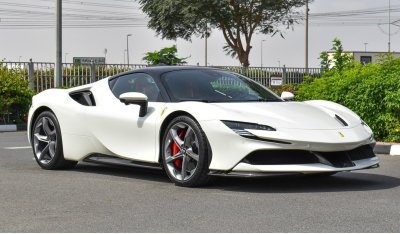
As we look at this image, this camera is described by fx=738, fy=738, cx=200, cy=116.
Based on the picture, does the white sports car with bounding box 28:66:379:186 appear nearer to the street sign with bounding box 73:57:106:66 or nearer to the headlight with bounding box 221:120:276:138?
the headlight with bounding box 221:120:276:138

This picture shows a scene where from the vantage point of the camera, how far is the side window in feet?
26.3

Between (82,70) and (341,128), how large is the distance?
1873cm

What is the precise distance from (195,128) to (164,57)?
883 inches

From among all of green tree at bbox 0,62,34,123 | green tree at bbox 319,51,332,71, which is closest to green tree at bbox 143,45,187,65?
green tree at bbox 0,62,34,123

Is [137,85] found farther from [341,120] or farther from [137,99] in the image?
[341,120]

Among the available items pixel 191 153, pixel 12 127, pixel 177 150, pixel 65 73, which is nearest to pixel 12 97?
pixel 12 127

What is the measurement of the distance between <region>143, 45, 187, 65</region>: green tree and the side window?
781 inches

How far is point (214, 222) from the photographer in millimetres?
5445

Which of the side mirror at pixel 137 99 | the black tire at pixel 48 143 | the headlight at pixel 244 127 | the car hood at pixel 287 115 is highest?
the side mirror at pixel 137 99

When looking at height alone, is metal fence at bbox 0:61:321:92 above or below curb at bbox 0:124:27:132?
above

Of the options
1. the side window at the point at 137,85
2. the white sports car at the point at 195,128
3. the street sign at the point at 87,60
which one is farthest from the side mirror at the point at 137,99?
the street sign at the point at 87,60

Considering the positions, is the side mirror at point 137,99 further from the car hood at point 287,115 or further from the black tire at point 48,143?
the black tire at point 48,143

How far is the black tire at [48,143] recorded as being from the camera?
8930 millimetres

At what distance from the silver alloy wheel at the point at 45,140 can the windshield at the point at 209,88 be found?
183 centimetres
